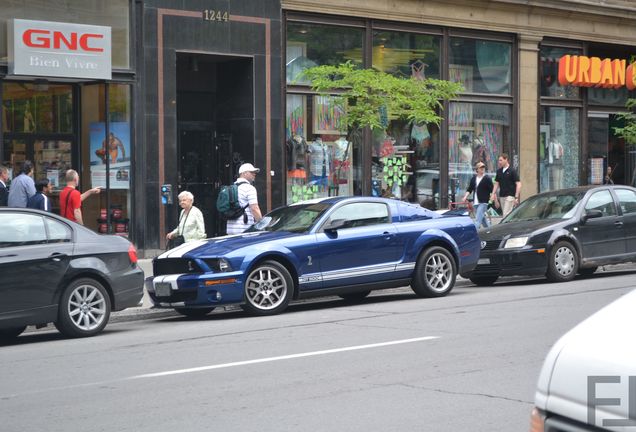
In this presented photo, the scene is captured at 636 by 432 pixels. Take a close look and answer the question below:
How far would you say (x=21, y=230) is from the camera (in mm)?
11648

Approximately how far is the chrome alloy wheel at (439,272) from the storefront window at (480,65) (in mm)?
11515

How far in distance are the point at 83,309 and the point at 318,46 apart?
41.0 feet

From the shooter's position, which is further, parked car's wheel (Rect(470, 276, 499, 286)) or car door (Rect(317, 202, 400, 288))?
parked car's wheel (Rect(470, 276, 499, 286))

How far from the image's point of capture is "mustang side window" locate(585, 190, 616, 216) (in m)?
A: 17.5

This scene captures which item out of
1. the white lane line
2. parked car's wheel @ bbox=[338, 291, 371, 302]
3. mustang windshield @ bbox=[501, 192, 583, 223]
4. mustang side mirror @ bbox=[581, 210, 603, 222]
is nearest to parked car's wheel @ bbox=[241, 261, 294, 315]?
parked car's wheel @ bbox=[338, 291, 371, 302]

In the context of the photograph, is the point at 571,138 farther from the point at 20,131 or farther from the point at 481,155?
the point at 20,131

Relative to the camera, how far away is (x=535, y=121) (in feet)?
90.7

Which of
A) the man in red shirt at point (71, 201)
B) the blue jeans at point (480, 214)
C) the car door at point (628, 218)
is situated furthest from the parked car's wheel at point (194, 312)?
the blue jeans at point (480, 214)

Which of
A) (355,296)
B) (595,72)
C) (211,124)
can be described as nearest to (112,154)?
(211,124)

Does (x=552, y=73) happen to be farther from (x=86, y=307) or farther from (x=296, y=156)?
(x=86, y=307)

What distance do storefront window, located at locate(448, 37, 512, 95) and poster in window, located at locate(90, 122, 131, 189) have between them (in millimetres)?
8995

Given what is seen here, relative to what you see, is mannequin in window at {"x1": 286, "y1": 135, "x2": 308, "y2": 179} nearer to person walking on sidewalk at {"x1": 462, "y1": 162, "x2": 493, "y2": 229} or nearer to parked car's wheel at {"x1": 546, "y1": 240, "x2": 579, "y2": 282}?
person walking on sidewalk at {"x1": 462, "y1": 162, "x2": 493, "y2": 229}

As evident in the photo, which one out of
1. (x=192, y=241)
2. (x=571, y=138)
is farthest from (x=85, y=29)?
(x=571, y=138)

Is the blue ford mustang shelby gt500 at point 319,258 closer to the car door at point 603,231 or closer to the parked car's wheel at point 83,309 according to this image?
the parked car's wheel at point 83,309
